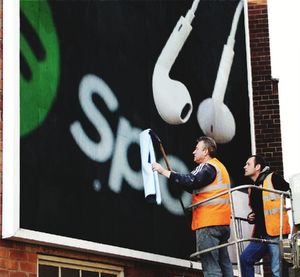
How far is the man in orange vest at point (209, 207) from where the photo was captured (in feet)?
47.6

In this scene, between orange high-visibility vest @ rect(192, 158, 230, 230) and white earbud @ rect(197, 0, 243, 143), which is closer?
orange high-visibility vest @ rect(192, 158, 230, 230)

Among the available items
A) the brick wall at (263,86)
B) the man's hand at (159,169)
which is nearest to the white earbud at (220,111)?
the brick wall at (263,86)

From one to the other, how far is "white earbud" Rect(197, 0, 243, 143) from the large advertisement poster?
16 mm

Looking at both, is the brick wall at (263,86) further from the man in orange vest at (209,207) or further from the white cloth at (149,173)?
the man in orange vest at (209,207)

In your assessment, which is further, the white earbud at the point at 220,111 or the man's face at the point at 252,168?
the white earbud at the point at 220,111

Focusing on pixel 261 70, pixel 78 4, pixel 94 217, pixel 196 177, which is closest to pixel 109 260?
pixel 94 217

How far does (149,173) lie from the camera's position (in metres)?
15.5

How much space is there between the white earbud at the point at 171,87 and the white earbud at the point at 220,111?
1.49 ft

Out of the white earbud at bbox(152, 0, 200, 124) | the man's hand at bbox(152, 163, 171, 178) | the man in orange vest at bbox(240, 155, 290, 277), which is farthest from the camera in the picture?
the white earbud at bbox(152, 0, 200, 124)

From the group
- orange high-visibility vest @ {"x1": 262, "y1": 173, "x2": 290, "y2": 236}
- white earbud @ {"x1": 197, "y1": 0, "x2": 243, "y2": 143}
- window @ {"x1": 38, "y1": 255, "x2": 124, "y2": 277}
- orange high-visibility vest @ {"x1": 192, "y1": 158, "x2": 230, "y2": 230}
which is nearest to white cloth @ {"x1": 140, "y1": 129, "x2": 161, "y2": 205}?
orange high-visibility vest @ {"x1": 192, "y1": 158, "x2": 230, "y2": 230}

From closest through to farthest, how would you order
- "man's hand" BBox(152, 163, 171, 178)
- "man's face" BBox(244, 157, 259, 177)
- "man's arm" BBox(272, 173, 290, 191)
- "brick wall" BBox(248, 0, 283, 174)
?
"man's hand" BBox(152, 163, 171, 178) → "man's arm" BBox(272, 173, 290, 191) → "man's face" BBox(244, 157, 259, 177) → "brick wall" BBox(248, 0, 283, 174)

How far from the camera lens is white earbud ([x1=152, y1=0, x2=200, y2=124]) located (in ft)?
55.5

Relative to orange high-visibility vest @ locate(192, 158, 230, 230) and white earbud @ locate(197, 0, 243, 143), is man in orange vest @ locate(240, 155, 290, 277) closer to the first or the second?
orange high-visibility vest @ locate(192, 158, 230, 230)

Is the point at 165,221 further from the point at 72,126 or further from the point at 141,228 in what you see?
the point at 72,126
